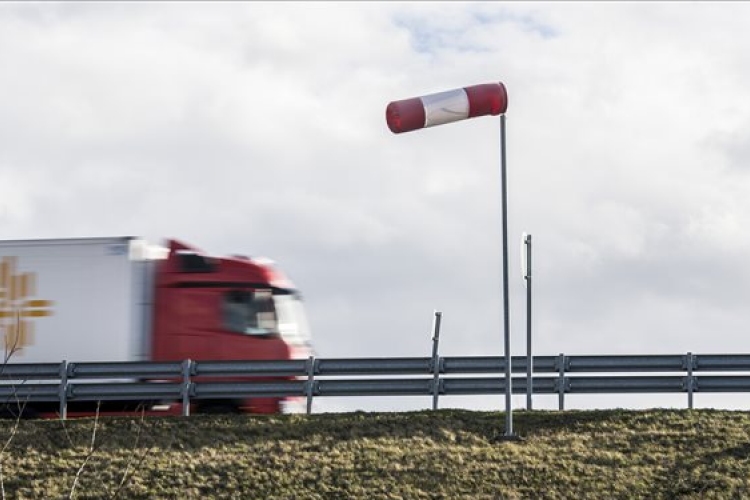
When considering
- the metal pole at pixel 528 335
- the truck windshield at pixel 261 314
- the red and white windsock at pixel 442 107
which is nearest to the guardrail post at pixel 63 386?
the truck windshield at pixel 261 314

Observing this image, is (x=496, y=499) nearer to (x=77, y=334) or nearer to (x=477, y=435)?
(x=477, y=435)

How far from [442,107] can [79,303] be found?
828cm

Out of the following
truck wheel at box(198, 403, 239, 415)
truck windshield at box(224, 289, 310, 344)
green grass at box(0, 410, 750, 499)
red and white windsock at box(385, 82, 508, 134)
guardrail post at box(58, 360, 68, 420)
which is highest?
red and white windsock at box(385, 82, 508, 134)

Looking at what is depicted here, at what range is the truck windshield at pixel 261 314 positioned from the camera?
93.6ft

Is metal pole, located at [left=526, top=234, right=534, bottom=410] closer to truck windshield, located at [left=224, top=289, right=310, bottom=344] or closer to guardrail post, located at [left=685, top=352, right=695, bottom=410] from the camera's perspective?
guardrail post, located at [left=685, top=352, right=695, bottom=410]

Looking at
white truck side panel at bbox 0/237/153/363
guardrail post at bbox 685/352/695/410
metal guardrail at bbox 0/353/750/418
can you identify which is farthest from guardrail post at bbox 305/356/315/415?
guardrail post at bbox 685/352/695/410

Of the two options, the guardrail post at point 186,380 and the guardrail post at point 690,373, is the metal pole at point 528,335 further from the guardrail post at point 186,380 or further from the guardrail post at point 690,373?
the guardrail post at point 186,380

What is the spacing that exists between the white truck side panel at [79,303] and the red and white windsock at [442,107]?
22.0 ft

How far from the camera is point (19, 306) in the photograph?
1116 inches

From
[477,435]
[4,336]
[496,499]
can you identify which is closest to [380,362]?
[477,435]

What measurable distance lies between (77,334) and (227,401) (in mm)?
3065

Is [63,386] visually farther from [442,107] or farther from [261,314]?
[442,107]

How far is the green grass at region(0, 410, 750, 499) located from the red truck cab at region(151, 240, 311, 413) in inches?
139

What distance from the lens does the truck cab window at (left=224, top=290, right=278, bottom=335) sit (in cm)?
2850
